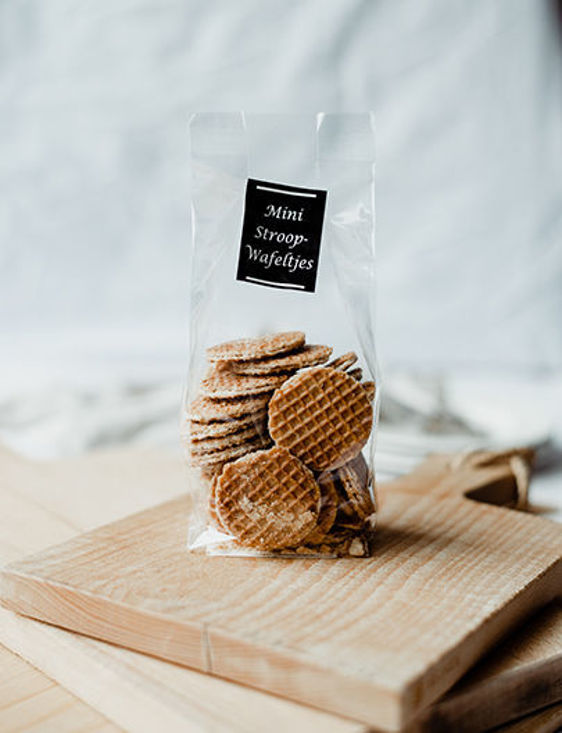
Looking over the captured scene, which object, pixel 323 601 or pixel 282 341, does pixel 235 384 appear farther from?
pixel 323 601

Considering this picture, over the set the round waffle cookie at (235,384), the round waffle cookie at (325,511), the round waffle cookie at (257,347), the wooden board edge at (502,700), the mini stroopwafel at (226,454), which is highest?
the round waffle cookie at (257,347)

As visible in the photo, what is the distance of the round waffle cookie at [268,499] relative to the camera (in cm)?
121

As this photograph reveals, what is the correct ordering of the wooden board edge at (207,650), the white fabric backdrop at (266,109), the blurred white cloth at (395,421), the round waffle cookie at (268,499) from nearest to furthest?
Result: the wooden board edge at (207,650), the round waffle cookie at (268,499), the blurred white cloth at (395,421), the white fabric backdrop at (266,109)

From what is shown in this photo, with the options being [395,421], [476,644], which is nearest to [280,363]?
[476,644]

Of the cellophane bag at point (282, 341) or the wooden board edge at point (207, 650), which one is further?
the cellophane bag at point (282, 341)

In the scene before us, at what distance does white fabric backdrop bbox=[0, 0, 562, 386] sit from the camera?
2734mm

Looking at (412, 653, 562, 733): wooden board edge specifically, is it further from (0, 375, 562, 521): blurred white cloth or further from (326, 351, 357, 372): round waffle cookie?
(0, 375, 562, 521): blurred white cloth

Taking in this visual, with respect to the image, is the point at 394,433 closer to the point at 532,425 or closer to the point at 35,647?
the point at 532,425

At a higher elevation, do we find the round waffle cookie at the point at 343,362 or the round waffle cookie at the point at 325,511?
the round waffle cookie at the point at 343,362

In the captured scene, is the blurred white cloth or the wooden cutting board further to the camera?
the blurred white cloth

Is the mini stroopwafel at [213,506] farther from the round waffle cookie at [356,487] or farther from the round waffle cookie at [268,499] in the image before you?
the round waffle cookie at [356,487]

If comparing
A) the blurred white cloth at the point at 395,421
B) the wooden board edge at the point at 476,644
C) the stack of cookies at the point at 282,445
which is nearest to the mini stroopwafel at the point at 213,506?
the stack of cookies at the point at 282,445

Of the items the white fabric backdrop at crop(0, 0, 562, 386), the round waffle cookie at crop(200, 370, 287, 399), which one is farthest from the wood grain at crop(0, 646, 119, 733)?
the white fabric backdrop at crop(0, 0, 562, 386)

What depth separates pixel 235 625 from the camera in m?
1.00
